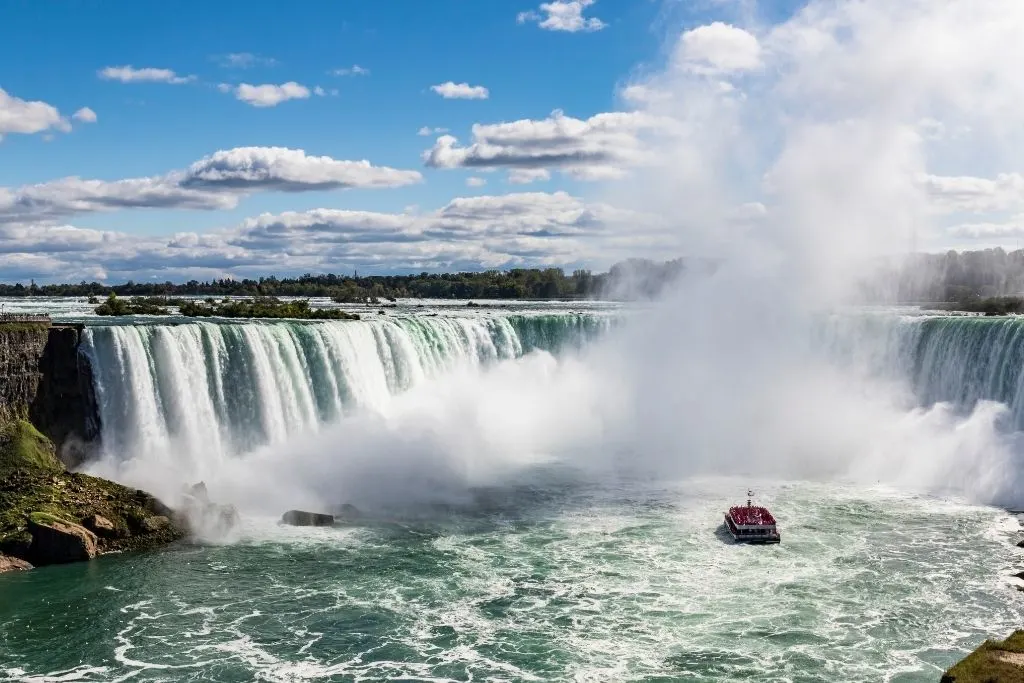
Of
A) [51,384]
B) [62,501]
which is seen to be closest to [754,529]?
[62,501]

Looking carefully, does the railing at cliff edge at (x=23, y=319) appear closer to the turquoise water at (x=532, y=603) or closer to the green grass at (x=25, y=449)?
the green grass at (x=25, y=449)

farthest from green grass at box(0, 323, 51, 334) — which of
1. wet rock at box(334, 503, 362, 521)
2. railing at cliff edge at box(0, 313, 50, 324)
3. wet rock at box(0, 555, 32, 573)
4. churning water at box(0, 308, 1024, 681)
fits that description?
wet rock at box(334, 503, 362, 521)

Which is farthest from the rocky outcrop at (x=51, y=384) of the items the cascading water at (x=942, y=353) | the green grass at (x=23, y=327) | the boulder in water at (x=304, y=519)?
the cascading water at (x=942, y=353)

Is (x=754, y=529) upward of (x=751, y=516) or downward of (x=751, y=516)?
downward

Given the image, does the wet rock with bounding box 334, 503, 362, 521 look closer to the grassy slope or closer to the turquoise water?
the turquoise water

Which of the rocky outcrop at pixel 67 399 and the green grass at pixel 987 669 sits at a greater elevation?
the rocky outcrop at pixel 67 399

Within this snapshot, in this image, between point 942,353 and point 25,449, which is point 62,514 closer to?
point 25,449
